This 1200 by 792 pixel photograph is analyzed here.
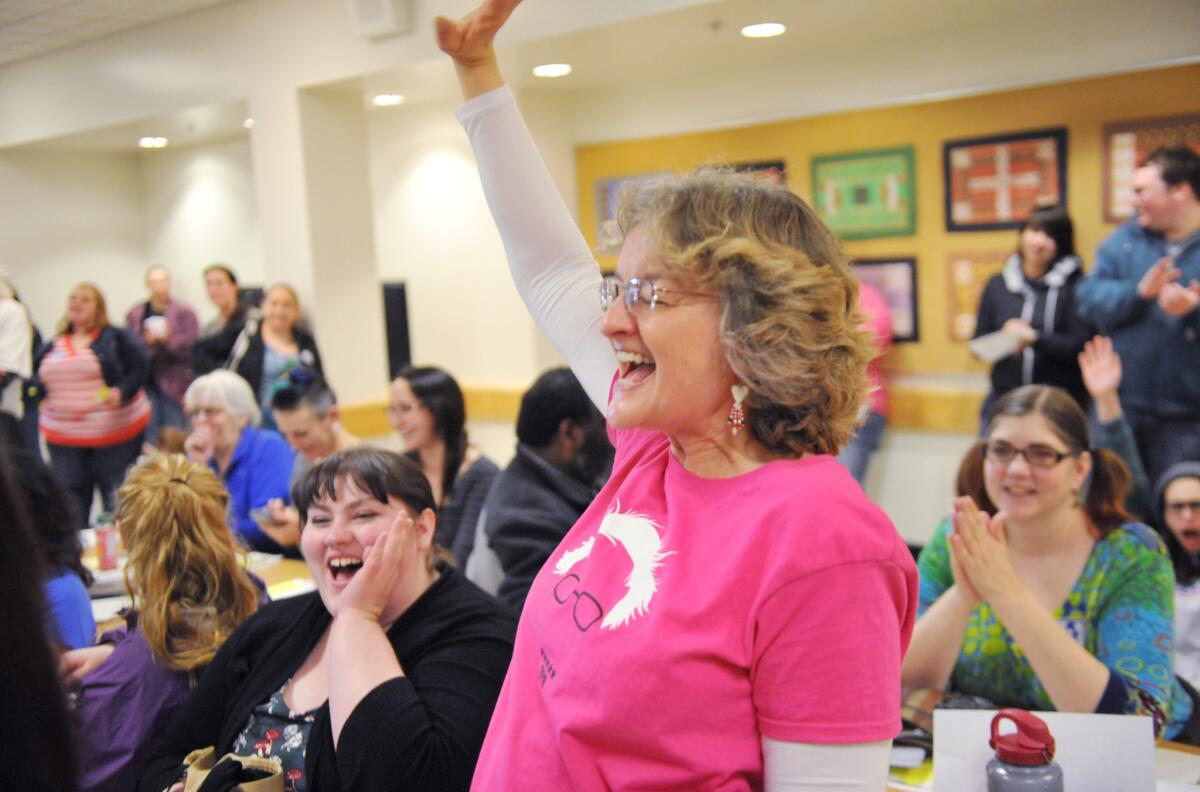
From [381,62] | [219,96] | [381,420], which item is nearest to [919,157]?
[381,62]

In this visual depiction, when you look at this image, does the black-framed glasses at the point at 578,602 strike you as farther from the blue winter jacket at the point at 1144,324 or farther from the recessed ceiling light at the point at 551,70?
the recessed ceiling light at the point at 551,70

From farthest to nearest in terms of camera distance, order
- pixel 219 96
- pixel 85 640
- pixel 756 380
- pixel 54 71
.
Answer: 1. pixel 54 71
2. pixel 219 96
3. pixel 85 640
4. pixel 756 380

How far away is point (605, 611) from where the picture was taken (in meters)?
1.03

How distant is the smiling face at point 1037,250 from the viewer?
4.58m

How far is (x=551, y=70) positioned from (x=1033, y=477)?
4063 mm

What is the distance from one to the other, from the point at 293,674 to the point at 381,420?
14.8 ft

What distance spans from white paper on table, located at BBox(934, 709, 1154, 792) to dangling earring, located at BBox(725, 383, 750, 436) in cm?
72

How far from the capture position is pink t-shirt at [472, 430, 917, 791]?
917 mm

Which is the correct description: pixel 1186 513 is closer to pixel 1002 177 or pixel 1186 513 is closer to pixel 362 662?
pixel 362 662

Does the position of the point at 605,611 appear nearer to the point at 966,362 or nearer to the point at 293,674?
the point at 293,674

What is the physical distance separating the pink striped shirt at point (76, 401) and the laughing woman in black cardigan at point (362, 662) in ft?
15.8

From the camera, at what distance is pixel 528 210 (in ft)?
4.43

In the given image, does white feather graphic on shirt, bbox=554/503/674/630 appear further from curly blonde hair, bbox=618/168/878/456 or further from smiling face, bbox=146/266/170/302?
smiling face, bbox=146/266/170/302

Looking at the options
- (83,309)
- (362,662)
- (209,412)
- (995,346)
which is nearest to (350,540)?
(362,662)
